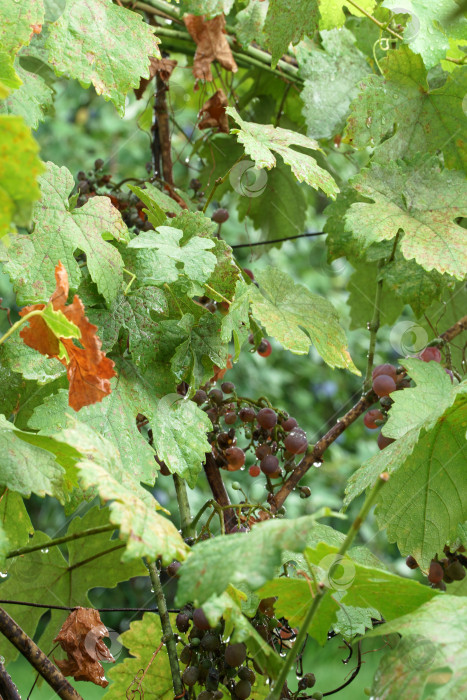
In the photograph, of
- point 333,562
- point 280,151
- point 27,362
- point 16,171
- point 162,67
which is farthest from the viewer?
point 162,67

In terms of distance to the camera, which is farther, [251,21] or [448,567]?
[251,21]

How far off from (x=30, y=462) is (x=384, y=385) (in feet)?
1.16

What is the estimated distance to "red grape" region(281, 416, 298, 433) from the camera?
2.43ft

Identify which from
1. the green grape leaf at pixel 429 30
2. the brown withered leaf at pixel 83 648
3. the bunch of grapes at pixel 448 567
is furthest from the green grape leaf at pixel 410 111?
the brown withered leaf at pixel 83 648

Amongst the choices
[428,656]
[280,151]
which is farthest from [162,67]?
[428,656]

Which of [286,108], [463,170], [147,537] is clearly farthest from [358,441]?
[147,537]

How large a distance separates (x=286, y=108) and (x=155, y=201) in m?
0.39

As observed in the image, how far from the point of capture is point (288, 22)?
29.7 inches

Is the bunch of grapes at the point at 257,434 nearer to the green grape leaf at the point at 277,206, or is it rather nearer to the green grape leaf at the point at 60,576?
the green grape leaf at the point at 60,576

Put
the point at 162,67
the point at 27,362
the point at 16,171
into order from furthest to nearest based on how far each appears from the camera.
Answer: the point at 162,67 < the point at 27,362 < the point at 16,171

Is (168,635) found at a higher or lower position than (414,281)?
lower

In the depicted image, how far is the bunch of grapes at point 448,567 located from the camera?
728 mm

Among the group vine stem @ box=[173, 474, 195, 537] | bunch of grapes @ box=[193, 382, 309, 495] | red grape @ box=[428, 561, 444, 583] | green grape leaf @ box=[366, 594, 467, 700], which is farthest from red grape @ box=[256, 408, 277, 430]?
green grape leaf @ box=[366, 594, 467, 700]

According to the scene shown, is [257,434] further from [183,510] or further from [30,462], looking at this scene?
[30,462]
